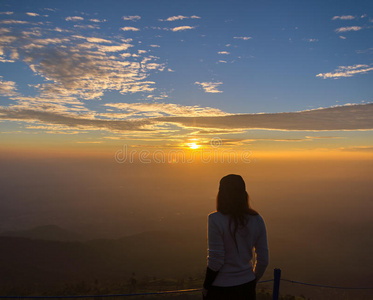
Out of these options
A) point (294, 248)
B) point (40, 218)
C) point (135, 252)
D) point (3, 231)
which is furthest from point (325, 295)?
point (40, 218)

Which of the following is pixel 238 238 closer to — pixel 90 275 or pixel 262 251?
pixel 262 251

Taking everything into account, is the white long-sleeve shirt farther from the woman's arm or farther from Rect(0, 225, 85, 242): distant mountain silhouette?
Rect(0, 225, 85, 242): distant mountain silhouette

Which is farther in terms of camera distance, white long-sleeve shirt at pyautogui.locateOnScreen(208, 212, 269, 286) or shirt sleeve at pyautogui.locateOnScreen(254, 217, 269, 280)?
shirt sleeve at pyautogui.locateOnScreen(254, 217, 269, 280)

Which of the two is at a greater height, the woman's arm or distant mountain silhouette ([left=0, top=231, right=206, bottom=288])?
the woman's arm

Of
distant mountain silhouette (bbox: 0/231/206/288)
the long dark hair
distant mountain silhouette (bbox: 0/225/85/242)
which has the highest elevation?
the long dark hair

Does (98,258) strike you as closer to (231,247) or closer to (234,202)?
(231,247)

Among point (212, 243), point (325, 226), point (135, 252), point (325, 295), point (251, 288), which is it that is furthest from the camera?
point (325, 226)

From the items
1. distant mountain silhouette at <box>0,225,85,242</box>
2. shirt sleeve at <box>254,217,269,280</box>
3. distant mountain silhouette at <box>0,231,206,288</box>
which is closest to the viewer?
shirt sleeve at <box>254,217,269,280</box>

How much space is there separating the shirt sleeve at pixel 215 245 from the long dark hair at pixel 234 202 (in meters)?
0.12

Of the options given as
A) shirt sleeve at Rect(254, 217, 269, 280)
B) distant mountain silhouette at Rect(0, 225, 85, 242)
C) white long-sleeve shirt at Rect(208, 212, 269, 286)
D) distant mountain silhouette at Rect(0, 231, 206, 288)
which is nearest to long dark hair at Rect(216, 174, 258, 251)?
white long-sleeve shirt at Rect(208, 212, 269, 286)

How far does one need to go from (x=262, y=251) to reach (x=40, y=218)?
23435cm

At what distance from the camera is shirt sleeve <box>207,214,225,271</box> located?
7.07 ft

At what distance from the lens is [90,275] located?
90.6 meters

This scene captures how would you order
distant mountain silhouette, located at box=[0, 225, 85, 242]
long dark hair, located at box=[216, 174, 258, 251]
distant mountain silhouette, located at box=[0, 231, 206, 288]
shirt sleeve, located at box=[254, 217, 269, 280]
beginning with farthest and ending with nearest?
distant mountain silhouette, located at box=[0, 225, 85, 242] < distant mountain silhouette, located at box=[0, 231, 206, 288] < shirt sleeve, located at box=[254, 217, 269, 280] < long dark hair, located at box=[216, 174, 258, 251]
